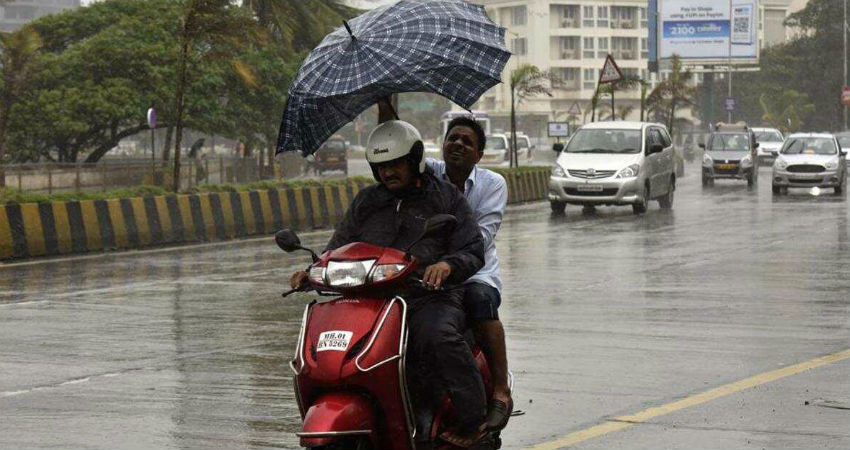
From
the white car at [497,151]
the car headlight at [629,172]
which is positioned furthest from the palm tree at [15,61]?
the white car at [497,151]

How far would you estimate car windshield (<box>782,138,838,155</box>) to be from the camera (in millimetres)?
38344

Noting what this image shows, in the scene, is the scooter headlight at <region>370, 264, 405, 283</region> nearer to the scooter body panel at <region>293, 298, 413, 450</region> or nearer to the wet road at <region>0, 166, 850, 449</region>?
the scooter body panel at <region>293, 298, 413, 450</region>

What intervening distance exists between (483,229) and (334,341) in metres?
1.40

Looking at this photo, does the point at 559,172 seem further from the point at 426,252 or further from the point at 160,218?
the point at 426,252

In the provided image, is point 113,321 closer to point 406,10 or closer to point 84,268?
point 84,268

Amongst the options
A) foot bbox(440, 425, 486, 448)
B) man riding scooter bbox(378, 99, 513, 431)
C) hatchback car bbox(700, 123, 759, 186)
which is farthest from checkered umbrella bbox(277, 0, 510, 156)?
hatchback car bbox(700, 123, 759, 186)

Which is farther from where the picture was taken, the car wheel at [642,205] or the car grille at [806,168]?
the car grille at [806,168]

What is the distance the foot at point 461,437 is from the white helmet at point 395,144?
1038 mm

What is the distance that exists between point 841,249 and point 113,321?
35.4 ft

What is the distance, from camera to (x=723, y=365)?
10211mm

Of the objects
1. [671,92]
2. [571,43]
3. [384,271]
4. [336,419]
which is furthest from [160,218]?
[571,43]

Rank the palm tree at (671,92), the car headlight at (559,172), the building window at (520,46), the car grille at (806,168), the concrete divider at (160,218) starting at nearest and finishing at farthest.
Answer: the concrete divider at (160,218) → the car headlight at (559,172) → the car grille at (806,168) → the palm tree at (671,92) → the building window at (520,46)

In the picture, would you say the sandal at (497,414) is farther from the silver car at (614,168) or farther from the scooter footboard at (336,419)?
the silver car at (614,168)

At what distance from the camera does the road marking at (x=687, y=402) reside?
25.2 feet
